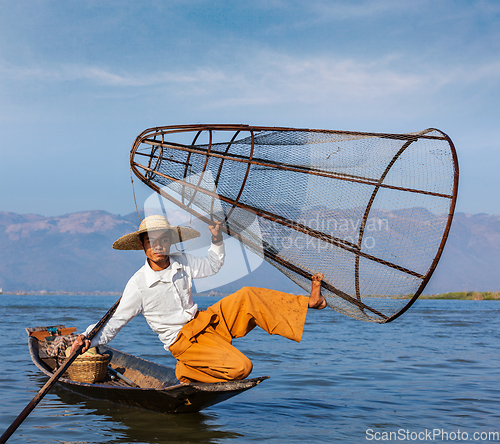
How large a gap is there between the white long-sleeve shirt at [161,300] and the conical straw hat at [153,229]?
0.75 feet

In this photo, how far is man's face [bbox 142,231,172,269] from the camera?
3.58m

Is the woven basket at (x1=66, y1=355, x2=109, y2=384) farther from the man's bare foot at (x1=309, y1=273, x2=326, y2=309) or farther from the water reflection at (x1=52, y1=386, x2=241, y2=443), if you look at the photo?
the man's bare foot at (x1=309, y1=273, x2=326, y2=309)

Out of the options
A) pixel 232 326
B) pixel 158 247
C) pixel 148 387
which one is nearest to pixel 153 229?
pixel 158 247

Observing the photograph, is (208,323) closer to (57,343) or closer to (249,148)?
(249,148)

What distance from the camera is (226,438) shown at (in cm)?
386

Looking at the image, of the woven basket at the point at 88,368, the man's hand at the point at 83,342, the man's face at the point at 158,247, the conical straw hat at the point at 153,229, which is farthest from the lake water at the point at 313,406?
the conical straw hat at the point at 153,229

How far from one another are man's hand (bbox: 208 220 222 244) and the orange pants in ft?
1.60

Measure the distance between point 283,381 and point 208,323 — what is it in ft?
10.0

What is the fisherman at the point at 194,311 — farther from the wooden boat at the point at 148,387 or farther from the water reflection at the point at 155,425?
the water reflection at the point at 155,425

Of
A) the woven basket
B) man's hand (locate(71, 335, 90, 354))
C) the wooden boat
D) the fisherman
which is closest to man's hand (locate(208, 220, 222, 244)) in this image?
the fisherman

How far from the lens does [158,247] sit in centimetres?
358

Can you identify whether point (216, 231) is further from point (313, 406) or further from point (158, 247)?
point (313, 406)

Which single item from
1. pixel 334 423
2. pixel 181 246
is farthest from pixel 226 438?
pixel 181 246

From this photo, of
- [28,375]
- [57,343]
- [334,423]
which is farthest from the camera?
[28,375]
